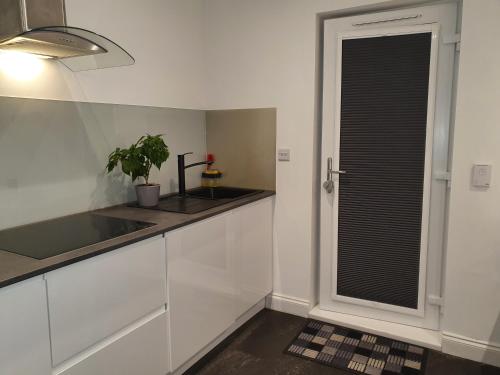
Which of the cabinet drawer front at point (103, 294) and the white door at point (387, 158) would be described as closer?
the cabinet drawer front at point (103, 294)

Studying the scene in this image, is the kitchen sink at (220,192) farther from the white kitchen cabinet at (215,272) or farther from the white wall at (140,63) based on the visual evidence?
the white wall at (140,63)

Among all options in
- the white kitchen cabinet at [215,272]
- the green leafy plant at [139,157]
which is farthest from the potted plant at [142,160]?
the white kitchen cabinet at [215,272]

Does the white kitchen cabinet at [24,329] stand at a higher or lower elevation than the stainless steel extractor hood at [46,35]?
lower

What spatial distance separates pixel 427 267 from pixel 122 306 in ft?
6.00

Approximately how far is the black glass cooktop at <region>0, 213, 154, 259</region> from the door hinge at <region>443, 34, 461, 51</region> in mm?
1894

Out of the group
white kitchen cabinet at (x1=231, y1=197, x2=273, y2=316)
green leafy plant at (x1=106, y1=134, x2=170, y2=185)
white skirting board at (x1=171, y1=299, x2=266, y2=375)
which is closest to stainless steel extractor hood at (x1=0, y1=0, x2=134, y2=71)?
green leafy plant at (x1=106, y1=134, x2=170, y2=185)

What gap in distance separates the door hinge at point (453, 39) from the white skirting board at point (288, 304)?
6.02 feet

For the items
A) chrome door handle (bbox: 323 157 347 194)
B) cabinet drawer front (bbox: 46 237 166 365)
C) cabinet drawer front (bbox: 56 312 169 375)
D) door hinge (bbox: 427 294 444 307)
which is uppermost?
chrome door handle (bbox: 323 157 347 194)

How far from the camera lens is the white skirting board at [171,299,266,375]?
6.74 feet

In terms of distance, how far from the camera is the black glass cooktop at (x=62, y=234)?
1.44 meters

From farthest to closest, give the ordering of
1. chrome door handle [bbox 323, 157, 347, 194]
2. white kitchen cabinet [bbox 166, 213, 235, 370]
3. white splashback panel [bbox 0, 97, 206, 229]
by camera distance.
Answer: chrome door handle [bbox 323, 157, 347, 194] < white kitchen cabinet [bbox 166, 213, 235, 370] < white splashback panel [bbox 0, 97, 206, 229]

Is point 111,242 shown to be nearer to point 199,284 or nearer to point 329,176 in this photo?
point 199,284

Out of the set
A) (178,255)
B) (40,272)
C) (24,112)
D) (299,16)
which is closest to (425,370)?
(178,255)

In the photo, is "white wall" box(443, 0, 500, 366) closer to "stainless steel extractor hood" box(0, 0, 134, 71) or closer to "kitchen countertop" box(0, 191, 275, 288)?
"kitchen countertop" box(0, 191, 275, 288)
